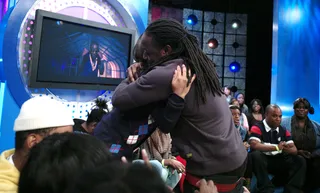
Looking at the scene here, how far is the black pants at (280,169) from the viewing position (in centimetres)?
365

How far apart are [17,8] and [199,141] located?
2184mm

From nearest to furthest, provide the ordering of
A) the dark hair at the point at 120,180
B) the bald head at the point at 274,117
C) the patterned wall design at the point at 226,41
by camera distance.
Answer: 1. the dark hair at the point at 120,180
2. the bald head at the point at 274,117
3. the patterned wall design at the point at 226,41

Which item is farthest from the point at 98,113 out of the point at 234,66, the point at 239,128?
the point at 234,66

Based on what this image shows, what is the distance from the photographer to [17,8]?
2.62 meters

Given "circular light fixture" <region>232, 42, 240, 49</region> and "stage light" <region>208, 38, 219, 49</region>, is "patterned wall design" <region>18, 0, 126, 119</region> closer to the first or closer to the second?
"stage light" <region>208, 38, 219, 49</region>

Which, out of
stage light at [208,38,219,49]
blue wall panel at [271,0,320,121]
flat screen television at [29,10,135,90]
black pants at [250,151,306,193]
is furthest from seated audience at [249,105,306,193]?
stage light at [208,38,219,49]

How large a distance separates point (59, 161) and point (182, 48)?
79 centimetres

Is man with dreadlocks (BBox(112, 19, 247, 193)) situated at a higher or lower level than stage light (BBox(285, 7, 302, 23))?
lower

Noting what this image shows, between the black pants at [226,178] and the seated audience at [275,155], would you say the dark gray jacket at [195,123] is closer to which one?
the black pants at [226,178]

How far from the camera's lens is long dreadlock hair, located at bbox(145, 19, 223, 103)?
4.13 ft

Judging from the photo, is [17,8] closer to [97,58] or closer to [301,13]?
→ [97,58]

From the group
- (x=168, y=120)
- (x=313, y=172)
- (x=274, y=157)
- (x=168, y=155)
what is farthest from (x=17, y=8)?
(x=313, y=172)

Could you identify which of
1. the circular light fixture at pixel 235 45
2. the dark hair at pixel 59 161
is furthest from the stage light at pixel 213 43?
the dark hair at pixel 59 161

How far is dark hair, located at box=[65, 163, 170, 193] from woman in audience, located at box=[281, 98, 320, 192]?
3.81 m
